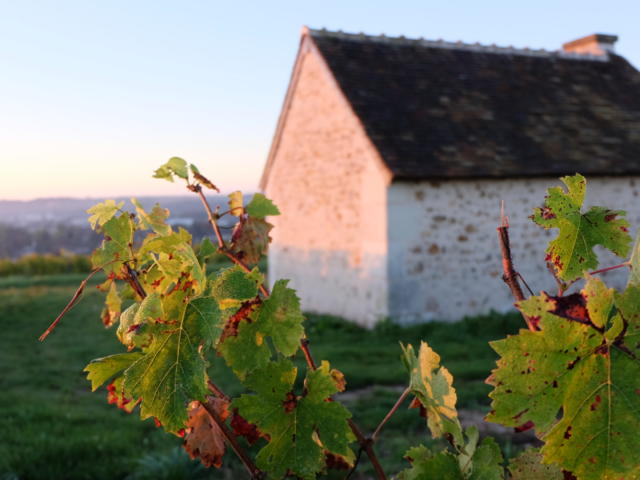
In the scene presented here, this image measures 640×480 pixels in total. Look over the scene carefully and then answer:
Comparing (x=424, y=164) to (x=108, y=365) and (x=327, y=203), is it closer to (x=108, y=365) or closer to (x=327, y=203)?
(x=327, y=203)

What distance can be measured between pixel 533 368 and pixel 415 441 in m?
5.19

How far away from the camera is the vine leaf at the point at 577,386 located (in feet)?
2.46

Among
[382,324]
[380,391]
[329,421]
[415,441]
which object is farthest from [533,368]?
[382,324]

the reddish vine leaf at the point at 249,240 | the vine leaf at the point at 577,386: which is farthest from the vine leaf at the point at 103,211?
the vine leaf at the point at 577,386

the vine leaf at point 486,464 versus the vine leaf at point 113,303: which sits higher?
the vine leaf at point 113,303

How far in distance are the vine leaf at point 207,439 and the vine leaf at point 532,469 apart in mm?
480

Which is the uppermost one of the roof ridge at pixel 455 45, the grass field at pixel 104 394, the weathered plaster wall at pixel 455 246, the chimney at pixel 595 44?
the chimney at pixel 595 44

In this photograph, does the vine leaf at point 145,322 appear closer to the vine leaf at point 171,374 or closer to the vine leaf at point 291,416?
the vine leaf at point 171,374

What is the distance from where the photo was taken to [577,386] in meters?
0.76

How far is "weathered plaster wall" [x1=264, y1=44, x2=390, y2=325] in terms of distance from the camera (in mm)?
10547

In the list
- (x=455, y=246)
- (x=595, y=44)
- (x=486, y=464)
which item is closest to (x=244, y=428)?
(x=486, y=464)

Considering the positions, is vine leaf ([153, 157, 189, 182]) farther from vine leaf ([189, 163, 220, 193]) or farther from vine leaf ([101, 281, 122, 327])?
vine leaf ([101, 281, 122, 327])

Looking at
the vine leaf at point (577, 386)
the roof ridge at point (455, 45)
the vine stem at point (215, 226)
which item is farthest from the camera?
the roof ridge at point (455, 45)

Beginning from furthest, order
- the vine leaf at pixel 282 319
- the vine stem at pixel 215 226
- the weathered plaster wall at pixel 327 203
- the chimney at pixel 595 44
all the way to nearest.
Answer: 1. the chimney at pixel 595 44
2. the weathered plaster wall at pixel 327 203
3. the vine stem at pixel 215 226
4. the vine leaf at pixel 282 319
